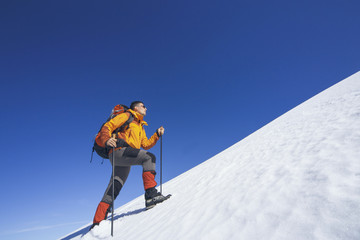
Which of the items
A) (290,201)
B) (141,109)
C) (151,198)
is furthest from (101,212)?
(290,201)

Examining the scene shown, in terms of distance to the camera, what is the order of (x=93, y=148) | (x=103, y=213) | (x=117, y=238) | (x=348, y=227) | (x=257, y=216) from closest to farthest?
1. (x=348, y=227)
2. (x=257, y=216)
3. (x=117, y=238)
4. (x=103, y=213)
5. (x=93, y=148)

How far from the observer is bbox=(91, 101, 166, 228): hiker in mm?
2826

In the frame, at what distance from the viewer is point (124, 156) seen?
2.92 meters

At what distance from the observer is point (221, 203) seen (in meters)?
1.82

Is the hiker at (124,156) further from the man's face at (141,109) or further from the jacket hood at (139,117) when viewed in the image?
the man's face at (141,109)

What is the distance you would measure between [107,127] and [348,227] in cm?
267

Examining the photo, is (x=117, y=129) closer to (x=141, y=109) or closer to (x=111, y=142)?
(x=111, y=142)

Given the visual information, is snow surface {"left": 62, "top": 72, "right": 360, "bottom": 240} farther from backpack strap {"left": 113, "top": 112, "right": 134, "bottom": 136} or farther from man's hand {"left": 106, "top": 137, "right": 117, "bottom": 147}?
backpack strap {"left": 113, "top": 112, "right": 134, "bottom": 136}

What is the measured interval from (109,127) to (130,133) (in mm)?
358

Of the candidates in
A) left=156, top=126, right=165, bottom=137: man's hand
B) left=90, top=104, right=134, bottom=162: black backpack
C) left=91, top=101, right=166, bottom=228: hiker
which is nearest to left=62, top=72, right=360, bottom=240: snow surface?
left=91, top=101, right=166, bottom=228: hiker

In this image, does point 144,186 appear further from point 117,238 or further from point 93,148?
point 93,148

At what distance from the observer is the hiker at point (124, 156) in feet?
9.27

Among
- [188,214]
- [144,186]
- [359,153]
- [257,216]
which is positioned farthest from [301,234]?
[144,186]

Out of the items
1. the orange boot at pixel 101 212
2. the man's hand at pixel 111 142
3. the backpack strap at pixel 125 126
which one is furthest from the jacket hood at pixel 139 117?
the orange boot at pixel 101 212
